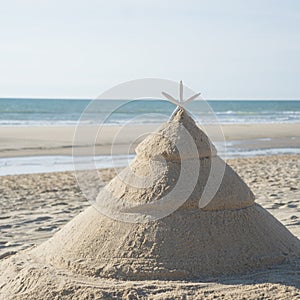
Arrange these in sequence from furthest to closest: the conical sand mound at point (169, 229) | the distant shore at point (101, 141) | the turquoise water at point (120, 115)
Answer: the distant shore at point (101, 141), the turquoise water at point (120, 115), the conical sand mound at point (169, 229)

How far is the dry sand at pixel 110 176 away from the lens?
341 centimetres

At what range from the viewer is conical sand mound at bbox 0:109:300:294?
3.62 meters

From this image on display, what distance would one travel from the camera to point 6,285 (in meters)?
3.78

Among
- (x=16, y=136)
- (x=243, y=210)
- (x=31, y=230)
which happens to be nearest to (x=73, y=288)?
(x=243, y=210)

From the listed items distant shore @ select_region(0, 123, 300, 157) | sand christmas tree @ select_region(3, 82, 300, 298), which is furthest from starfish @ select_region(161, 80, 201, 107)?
distant shore @ select_region(0, 123, 300, 157)

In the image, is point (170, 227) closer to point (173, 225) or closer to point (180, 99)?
point (173, 225)

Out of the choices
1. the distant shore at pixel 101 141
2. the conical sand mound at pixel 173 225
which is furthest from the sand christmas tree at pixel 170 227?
the distant shore at pixel 101 141

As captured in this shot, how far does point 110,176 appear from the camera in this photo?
11836 millimetres

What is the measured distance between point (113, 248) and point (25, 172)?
927cm

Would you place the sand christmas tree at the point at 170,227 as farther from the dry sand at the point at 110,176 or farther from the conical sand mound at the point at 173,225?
the dry sand at the point at 110,176

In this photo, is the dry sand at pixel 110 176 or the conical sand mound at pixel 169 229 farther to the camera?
the conical sand mound at pixel 169 229

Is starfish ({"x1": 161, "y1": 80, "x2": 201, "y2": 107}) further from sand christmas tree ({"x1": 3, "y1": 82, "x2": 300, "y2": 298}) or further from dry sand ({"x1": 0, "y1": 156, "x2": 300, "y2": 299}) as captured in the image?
dry sand ({"x1": 0, "y1": 156, "x2": 300, "y2": 299})

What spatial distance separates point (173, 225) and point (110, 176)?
322 inches

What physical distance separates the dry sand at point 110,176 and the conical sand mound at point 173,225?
0.10 m
